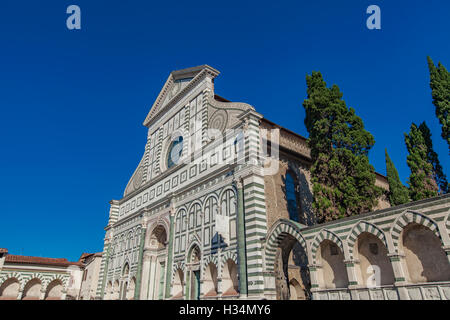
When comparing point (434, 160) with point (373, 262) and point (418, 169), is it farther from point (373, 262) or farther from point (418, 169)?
point (373, 262)

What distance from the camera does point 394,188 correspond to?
18.6m

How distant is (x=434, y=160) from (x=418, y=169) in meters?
1.29

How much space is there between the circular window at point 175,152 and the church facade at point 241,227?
0.09m

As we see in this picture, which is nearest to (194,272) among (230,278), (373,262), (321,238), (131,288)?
(230,278)

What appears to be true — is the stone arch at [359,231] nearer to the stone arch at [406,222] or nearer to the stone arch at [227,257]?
the stone arch at [406,222]

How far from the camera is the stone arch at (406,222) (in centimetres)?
925

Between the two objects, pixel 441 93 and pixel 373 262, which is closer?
pixel 373 262

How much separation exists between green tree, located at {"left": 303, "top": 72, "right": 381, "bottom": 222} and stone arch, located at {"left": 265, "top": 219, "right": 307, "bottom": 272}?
2.05 meters

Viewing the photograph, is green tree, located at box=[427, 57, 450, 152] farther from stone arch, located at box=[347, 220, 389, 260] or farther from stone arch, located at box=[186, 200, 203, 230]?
stone arch, located at box=[186, 200, 203, 230]

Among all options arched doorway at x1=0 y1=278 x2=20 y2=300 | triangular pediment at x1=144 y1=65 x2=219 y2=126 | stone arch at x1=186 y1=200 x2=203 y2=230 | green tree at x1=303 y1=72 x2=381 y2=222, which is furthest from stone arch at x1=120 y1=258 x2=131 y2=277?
green tree at x1=303 y1=72 x2=381 y2=222

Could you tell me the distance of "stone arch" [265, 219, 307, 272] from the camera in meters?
12.6

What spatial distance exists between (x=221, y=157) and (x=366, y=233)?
8.22m

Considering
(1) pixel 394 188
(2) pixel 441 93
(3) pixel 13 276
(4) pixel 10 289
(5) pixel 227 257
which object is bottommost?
(5) pixel 227 257
